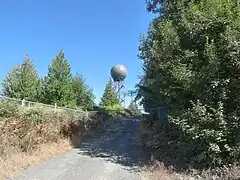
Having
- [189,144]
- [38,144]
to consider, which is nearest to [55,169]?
[38,144]

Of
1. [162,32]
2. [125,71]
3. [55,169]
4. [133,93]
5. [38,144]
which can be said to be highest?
[125,71]

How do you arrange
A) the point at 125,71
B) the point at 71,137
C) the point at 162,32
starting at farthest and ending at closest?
the point at 125,71 → the point at 71,137 → the point at 162,32

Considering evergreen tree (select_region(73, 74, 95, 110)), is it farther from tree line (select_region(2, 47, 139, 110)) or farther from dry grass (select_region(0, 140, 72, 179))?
dry grass (select_region(0, 140, 72, 179))

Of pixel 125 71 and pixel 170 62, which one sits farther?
pixel 125 71

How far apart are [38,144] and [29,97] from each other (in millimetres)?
21327

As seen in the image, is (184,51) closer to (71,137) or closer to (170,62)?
(170,62)

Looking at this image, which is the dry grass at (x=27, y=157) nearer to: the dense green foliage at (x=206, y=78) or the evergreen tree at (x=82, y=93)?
the dense green foliage at (x=206, y=78)

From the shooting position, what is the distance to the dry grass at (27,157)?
9523 mm

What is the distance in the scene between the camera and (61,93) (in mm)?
35250

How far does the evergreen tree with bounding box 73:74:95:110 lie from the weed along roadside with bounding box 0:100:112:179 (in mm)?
27307

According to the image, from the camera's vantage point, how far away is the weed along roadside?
34.3ft

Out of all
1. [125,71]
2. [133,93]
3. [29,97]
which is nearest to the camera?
[29,97]

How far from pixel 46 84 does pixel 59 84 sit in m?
1.74

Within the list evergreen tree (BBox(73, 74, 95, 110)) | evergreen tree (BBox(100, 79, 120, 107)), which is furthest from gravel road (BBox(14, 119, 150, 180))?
evergreen tree (BBox(100, 79, 120, 107))
